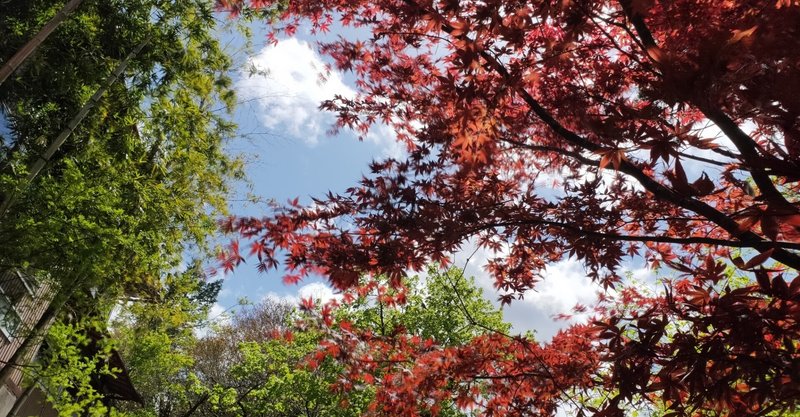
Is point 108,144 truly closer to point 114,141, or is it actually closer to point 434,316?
point 114,141

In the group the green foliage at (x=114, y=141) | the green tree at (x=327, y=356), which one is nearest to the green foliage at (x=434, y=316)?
the green tree at (x=327, y=356)

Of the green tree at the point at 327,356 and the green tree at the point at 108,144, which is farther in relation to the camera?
the green tree at the point at 327,356

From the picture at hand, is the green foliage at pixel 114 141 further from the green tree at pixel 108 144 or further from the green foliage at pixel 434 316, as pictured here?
the green foliage at pixel 434 316

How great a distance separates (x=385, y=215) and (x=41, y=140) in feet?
20.7

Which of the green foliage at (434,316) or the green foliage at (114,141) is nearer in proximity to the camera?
the green foliage at (114,141)

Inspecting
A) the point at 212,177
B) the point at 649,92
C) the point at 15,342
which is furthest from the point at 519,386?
the point at 15,342

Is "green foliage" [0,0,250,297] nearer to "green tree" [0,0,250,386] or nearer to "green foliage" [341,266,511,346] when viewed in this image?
"green tree" [0,0,250,386]

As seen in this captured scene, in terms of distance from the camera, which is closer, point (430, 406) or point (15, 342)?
point (430, 406)

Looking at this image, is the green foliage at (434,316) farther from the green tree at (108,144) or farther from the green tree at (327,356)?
the green tree at (108,144)

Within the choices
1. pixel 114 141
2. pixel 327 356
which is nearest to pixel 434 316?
pixel 327 356

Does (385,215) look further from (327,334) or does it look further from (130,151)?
(130,151)

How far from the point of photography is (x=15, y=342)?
357 inches

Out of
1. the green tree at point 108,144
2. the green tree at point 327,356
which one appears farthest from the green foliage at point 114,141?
the green tree at point 327,356

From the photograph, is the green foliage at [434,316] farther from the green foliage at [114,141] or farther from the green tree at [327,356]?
the green foliage at [114,141]
